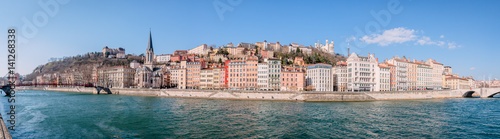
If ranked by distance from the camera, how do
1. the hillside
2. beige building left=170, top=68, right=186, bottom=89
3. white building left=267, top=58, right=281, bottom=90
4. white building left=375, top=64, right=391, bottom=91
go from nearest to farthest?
white building left=375, top=64, right=391, bottom=91 < white building left=267, top=58, right=281, bottom=90 < beige building left=170, top=68, right=186, bottom=89 < the hillside

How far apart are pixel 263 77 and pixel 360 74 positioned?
24.0 meters

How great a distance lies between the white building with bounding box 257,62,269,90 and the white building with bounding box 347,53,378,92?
2051 cm

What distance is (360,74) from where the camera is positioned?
67.5 m

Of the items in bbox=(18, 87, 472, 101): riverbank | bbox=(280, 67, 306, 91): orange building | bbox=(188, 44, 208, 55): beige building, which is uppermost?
Answer: bbox=(188, 44, 208, 55): beige building

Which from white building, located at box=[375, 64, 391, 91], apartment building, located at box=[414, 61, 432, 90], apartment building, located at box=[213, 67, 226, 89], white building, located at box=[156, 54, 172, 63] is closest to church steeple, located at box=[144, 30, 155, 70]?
white building, located at box=[156, 54, 172, 63]

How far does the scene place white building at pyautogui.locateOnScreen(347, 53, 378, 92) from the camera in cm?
6719

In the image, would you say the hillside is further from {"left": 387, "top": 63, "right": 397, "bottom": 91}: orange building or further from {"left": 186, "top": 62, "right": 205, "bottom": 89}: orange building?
{"left": 387, "top": 63, "right": 397, "bottom": 91}: orange building

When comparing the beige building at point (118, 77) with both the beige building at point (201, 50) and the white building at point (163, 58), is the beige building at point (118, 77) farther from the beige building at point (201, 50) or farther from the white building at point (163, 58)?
the beige building at point (201, 50)

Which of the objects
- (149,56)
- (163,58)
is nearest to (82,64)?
(163,58)

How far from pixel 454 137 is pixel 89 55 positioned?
669 ft

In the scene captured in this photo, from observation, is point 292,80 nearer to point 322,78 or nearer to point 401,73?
point 322,78

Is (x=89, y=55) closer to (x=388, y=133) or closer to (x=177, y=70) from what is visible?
(x=177, y=70)

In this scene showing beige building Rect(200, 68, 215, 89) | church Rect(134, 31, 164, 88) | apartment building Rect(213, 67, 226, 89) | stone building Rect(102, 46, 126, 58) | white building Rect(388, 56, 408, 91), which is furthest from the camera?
stone building Rect(102, 46, 126, 58)

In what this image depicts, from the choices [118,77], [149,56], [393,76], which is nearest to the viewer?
[393,76]
